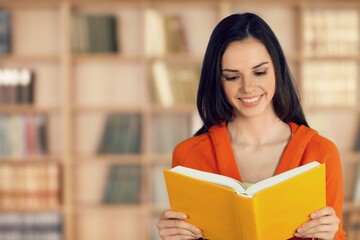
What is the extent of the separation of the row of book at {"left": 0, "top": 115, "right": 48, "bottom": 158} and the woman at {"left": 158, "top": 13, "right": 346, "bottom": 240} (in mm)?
3075

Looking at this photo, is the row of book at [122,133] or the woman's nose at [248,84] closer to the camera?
the woman's nose at [248,84]

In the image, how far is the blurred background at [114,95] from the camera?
4543 mm

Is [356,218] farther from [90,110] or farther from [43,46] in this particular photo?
[43,46]

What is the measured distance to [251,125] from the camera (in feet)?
5.50

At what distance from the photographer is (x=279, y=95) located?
160 centimetres

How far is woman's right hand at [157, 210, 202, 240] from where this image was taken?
1.49 m

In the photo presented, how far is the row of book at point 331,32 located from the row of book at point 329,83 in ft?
0.36

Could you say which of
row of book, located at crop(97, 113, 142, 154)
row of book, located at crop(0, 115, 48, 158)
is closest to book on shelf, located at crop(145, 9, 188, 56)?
row of book, located at crop(97, 113, 142, 154)

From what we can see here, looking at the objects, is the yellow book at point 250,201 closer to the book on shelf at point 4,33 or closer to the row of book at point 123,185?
the row of book at point 123,185

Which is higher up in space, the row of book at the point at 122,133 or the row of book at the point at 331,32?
the row of book at the point at 331,32

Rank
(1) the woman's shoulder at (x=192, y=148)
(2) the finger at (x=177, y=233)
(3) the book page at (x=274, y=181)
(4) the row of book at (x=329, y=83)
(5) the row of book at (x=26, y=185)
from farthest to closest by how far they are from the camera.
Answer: (4) the row of book at (x=329, y=83), (5) the row of book at (x=26, y=185), (1) the woman's shoulder at (x=192, y=148), (2) the finger at (x=177, y=233), (3) the book page at (x=274, y=181)

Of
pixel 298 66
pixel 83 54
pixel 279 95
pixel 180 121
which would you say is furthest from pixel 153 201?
pixel 279 95

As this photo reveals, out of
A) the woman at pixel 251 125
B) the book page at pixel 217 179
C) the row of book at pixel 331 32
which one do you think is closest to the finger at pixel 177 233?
the woman at pixel 251 125

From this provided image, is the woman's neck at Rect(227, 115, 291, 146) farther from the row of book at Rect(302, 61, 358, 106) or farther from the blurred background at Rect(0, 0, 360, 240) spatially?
the row of book at Rect(302, 61, 358, 106)
